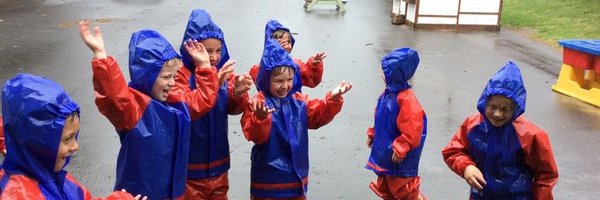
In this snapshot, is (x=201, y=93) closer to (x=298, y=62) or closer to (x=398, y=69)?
(x=398, y=69)

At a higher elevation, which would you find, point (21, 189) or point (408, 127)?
point (21, 189)

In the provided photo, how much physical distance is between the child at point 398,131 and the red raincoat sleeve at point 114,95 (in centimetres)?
183

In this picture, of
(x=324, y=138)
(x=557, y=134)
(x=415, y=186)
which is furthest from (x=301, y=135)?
(x=557, y=134)

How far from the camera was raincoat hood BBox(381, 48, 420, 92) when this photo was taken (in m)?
4.51

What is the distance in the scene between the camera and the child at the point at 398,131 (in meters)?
4.37

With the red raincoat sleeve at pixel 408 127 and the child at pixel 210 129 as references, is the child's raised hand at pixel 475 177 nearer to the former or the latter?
the red raincoat sleeve at pixel 408 127

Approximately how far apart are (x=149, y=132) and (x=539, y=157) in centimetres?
209

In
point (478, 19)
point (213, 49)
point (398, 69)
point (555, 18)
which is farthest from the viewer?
point (555, 18)

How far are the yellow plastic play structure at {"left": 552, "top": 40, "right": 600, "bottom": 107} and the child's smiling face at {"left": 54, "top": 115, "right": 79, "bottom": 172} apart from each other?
7.84m

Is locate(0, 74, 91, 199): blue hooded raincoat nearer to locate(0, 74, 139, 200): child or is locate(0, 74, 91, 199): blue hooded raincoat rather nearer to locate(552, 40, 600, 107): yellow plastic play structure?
locate(0, 74, 139, 200): child

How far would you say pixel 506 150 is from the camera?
3.75 metres

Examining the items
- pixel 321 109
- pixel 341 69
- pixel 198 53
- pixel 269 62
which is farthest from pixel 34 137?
pixel 341 69

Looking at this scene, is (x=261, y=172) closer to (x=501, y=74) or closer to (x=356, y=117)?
(x=501, y=74)

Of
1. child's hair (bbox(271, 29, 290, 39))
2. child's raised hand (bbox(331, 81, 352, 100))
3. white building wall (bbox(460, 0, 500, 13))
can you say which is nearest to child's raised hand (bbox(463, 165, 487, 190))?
child's raised hand (bbox(331, 81, 352, 100))
